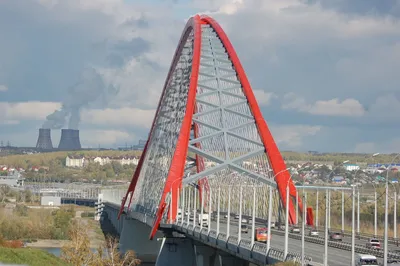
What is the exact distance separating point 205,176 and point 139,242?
2281 centimetres

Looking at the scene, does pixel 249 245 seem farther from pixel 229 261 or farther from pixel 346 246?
pixel 229 261

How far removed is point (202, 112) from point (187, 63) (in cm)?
1152

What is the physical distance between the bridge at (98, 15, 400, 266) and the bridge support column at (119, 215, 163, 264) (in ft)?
0.40

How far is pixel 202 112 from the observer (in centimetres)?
8831

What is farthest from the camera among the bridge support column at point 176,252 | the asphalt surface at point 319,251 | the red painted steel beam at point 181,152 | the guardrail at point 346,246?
the red painted steel beam at point 181,152

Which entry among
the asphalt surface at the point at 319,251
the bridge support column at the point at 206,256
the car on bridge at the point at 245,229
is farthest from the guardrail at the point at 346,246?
the bridge support column at the point at 206,256

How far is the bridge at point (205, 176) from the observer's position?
66875mm

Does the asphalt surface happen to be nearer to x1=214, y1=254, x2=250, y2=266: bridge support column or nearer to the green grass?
x1=214, y1=254, x2=250, y2=266: bridge support column

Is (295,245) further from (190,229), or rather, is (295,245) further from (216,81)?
(216,81)

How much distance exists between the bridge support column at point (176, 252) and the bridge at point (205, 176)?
9 cm

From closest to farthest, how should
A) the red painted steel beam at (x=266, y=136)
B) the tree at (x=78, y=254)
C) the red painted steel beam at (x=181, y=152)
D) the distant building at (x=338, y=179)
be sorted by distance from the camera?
the distant building at (x=338, y=179) < the tree at (x=78, y=254) < the red painted steel beam at (x=266, y=136) < the red painted steel beam at (x=181, y=152)

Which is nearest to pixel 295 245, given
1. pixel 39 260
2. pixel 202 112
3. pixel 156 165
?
pixel 39 260

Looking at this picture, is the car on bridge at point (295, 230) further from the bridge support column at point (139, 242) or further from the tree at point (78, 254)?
the bridge support column at point (139, 242)

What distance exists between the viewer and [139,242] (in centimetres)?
10244
